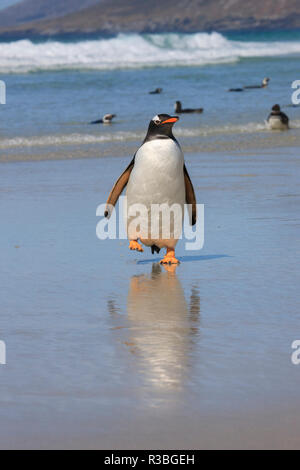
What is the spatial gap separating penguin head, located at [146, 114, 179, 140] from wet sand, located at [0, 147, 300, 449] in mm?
830

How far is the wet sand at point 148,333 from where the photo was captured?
3340 mm

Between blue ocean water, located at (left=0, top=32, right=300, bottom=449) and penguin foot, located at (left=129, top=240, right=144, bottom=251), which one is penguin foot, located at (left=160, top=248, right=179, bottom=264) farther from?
penguin foot, located at (left=129, top=240, right=144, bottom=251)

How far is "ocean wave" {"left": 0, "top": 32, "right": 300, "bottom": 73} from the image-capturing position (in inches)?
1788

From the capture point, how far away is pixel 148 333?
4.51 metres

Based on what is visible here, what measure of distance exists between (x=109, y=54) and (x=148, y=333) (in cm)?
5139

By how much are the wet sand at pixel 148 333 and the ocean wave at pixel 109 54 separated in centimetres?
3435

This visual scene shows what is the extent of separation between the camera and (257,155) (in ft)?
40.3

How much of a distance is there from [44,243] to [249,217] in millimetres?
1716

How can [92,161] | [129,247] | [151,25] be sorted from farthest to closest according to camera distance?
[151,25]
[92,161]
[129,247]

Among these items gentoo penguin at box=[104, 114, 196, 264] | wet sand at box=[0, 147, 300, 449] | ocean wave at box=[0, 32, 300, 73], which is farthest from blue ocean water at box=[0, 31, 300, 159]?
gentoo penguin at box=[104, 114, 196, 264]

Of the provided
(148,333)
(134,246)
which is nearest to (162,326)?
(148,333)

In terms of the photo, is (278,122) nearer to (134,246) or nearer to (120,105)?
(120,105)

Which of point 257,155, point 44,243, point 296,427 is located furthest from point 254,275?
point 257,155
